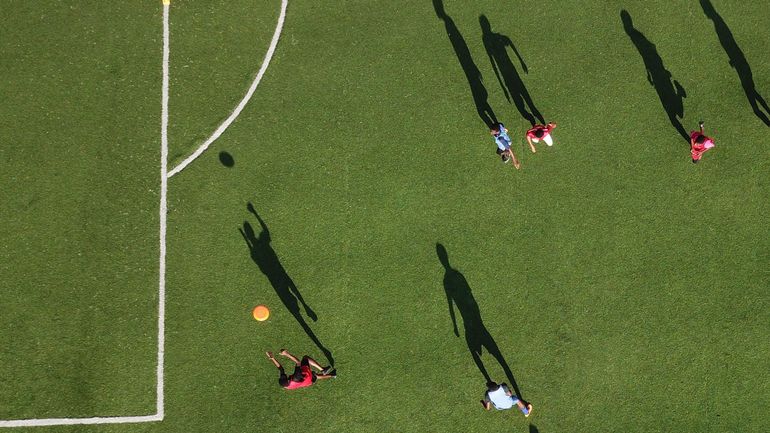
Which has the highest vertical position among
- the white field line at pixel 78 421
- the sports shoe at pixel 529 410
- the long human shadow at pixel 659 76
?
the long human shadow at pixel 659 76

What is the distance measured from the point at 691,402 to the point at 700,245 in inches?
160

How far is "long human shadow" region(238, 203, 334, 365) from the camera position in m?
12.6

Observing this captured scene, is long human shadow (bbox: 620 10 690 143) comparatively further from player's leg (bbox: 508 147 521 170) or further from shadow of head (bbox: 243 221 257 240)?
shadow of head (bbox: 243 221 257 240)

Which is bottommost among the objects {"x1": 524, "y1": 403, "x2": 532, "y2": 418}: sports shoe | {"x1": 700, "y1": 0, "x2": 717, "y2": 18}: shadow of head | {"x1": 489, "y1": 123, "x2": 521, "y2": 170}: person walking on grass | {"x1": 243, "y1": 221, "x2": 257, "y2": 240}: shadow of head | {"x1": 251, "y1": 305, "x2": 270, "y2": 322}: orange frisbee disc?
{"x1": 524, "y1": 403, "x2": 532, "y2": 418}: sports shoe

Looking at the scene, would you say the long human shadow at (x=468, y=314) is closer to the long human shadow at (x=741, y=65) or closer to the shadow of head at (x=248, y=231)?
the shadow of head at (x=248, y=231)

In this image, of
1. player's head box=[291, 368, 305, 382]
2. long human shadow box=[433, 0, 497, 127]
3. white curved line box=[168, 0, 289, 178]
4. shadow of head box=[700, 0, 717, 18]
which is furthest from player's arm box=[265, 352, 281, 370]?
shadow of head box=[700, 0, 717, 18]

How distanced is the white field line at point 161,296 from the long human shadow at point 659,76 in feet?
39.2

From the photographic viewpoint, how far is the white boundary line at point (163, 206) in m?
11.9

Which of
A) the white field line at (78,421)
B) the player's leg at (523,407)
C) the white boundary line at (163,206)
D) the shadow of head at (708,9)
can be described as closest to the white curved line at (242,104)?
the white boundary line at (163,206)

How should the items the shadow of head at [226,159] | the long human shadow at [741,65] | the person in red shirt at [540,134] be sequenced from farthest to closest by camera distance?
Result: the long human shadow at [741,65]
the person in red shirt at [540,134]
the shadow of head at [226,159]

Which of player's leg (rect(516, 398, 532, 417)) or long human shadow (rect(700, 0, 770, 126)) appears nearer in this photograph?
player's leg (rect(516, 398, 532, 417))

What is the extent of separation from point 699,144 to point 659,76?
7.08 ft

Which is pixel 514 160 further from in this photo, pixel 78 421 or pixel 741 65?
pixel 78 421

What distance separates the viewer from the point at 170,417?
1219 cm
